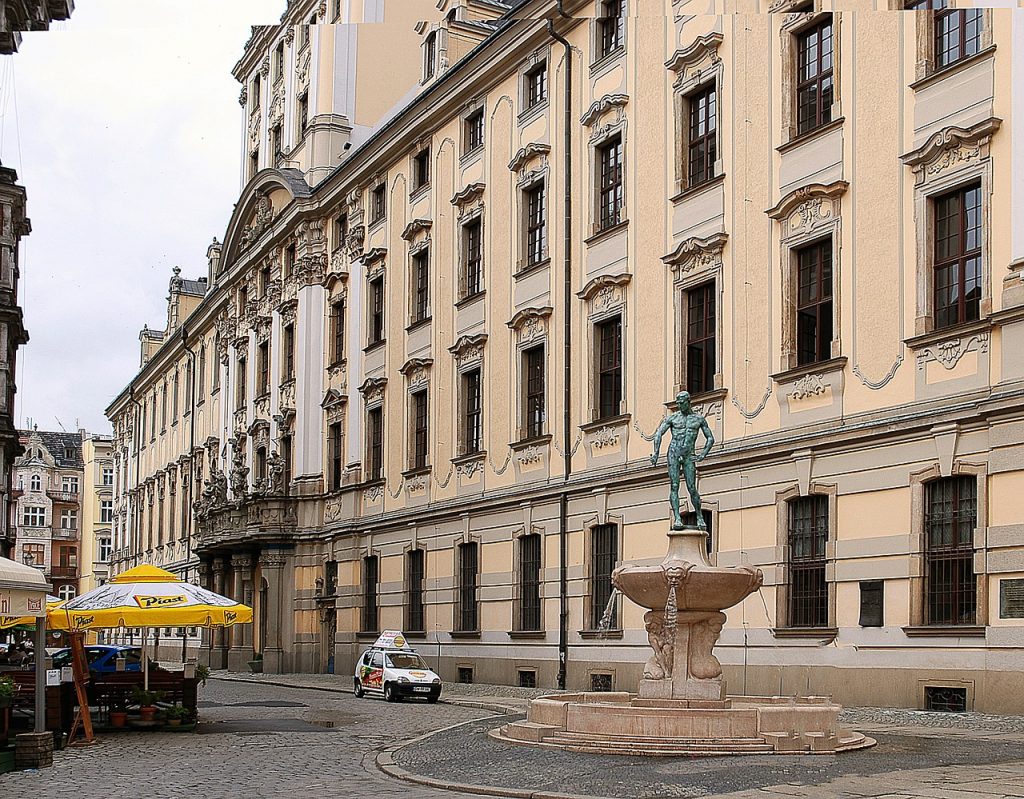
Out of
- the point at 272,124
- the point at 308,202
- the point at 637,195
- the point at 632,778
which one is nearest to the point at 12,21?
the point at 632,778

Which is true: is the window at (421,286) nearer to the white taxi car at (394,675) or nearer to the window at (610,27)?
the window at (610,27)

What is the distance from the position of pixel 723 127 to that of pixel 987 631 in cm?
1183

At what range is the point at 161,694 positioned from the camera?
2445 cm

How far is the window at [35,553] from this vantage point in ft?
392

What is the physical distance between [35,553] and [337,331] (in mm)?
80811

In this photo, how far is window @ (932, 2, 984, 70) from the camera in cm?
2358

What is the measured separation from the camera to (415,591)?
137 feet

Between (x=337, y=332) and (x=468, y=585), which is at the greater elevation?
(x=337, y=332)

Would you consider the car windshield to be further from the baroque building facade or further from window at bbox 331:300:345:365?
window at bbox 331:300:345:365

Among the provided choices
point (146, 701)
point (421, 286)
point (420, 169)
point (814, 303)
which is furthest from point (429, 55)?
point (146, 701)

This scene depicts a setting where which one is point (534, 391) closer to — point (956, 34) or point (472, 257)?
point (472, 257)

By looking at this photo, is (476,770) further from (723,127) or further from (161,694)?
(723,127)

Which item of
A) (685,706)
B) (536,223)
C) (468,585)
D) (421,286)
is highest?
(536,223)

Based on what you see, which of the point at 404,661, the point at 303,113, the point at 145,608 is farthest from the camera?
the point at 303,113
